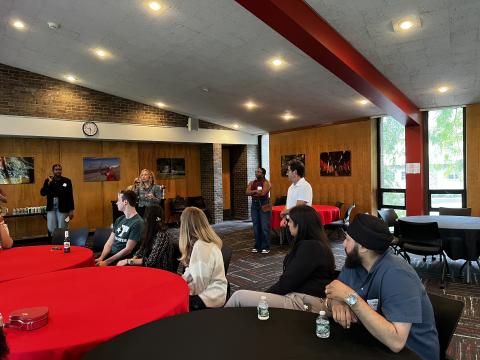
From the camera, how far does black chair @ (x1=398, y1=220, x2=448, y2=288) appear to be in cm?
473

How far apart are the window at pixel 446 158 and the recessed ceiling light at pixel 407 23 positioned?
14.3ft

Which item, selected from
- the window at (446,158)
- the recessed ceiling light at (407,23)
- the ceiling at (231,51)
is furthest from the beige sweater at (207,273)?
the window at (446,158)

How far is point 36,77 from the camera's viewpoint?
7.89 m

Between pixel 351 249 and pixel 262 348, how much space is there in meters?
0.67

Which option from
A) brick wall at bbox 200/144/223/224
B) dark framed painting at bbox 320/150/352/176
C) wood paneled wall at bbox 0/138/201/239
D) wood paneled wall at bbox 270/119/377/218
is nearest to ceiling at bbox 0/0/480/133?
wood paneled wall at bbox 270/119/377/218

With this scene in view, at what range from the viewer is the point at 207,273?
104 inches

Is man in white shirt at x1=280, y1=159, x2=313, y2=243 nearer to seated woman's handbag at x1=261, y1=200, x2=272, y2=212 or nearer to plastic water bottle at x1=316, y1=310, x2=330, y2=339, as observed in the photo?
seated woman's handbag at x1=261, y1=200, x2=272, y2=212

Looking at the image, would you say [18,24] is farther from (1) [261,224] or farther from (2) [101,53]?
(1) [261,224]

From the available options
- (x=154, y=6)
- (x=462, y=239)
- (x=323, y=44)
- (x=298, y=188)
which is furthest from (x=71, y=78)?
(x=462, y=239)

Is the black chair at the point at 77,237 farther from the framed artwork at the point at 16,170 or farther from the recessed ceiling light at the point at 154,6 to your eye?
the framed artwork at the point at 16,170

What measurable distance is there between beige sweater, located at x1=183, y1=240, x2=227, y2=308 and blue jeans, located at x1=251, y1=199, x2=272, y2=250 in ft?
12.9

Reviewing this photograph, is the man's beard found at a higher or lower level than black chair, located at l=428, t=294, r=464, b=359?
higher

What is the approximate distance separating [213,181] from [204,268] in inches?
325

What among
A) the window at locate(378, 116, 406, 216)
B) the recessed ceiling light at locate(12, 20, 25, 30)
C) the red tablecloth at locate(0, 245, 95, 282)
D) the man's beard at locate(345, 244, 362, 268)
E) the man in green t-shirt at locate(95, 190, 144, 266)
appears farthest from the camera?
the window at locate(378, 116, 406, 216)
